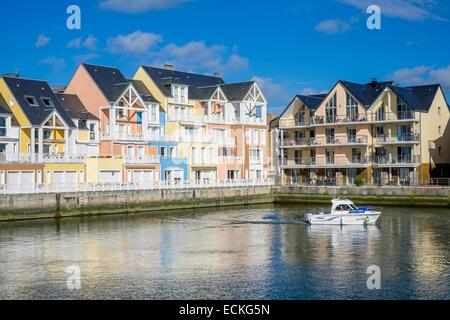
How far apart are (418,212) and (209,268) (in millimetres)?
34854

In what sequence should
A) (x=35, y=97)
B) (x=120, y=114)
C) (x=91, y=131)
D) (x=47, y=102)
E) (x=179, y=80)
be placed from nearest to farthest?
(x=35, y=97)
(x=47, y=102)
(x=91, y=131)
(x=120, y=114)
(x=179, y=80)

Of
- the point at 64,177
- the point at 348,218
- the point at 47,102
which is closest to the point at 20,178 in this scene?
the point at 64,177

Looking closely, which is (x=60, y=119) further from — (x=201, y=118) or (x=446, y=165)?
(x=446, y=165)

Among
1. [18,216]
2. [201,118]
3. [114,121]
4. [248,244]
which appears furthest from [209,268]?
[201,118]

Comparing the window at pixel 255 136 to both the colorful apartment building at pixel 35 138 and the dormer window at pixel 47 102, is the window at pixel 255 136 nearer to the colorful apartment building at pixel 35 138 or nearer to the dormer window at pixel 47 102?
the colorful apartment building at pixel 35 138

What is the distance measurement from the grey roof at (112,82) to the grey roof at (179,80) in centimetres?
186

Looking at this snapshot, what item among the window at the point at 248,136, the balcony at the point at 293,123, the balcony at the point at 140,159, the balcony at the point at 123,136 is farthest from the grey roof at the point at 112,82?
the balcony at the point at 293,123

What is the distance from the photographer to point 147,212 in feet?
222

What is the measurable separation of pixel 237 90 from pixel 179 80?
768 centimetres

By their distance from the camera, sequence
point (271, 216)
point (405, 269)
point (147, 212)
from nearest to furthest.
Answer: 1. point (405, 269)
2. point (271, 216)
3. point (147, 212)

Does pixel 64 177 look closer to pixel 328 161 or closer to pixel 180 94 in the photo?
pixel 180 94

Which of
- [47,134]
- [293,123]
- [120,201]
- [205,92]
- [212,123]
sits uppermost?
[205,92]

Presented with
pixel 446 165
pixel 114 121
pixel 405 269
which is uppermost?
pixel 114 121

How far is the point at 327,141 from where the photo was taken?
87.2m
